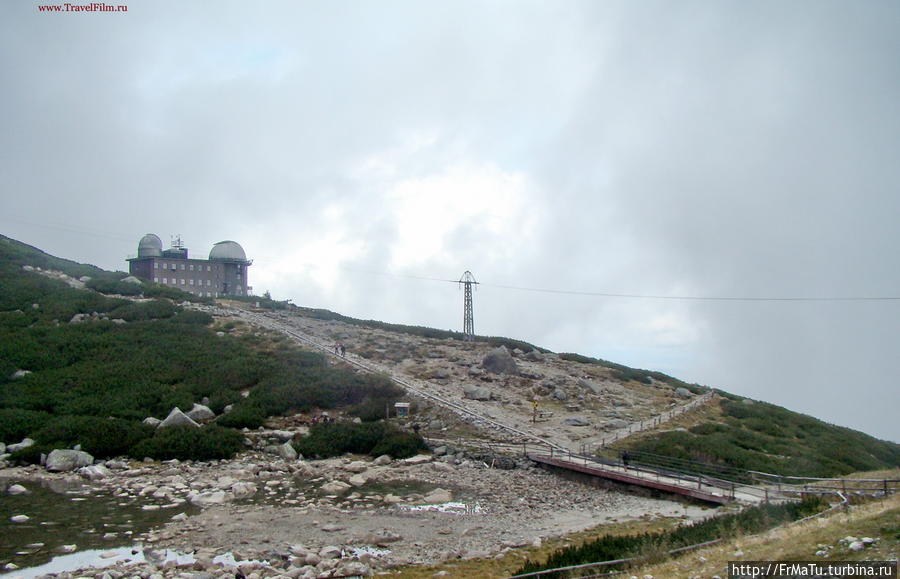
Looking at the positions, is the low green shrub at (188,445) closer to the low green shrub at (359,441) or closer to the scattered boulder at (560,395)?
the low green shrub at (359,441)

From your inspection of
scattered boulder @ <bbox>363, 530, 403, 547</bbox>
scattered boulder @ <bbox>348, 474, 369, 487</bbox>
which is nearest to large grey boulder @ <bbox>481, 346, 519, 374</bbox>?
scattered boulder @ <bbox>348, 474, 369, 487</bbox>

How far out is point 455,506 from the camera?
830 inches

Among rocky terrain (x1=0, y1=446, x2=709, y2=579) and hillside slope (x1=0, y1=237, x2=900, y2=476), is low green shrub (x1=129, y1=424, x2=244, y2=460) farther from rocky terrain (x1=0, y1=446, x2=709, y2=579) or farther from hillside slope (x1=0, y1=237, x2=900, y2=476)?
hillside slope (x1=0, y1=237, x2=900, y2=476)

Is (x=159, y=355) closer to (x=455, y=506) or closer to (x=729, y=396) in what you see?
(x=455, y=506)

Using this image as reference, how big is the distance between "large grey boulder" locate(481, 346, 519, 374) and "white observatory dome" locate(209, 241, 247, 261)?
5655 cm

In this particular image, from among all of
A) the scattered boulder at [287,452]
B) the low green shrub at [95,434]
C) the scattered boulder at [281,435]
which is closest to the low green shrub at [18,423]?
the low green shrub at [95,434]

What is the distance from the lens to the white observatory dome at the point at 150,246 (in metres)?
86.8

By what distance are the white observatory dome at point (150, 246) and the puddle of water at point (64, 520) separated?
2749 inches

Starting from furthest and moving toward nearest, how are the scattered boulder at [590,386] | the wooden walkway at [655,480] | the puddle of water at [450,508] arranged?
the scattered boulder at [590,386]
the wooden walkway at [655,480]
the puddle of water at [450,508]

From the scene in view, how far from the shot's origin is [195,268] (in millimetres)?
87438

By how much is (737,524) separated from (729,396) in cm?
4479

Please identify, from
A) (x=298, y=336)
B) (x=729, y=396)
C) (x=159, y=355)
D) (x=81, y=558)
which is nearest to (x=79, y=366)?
(x=159, y=355)

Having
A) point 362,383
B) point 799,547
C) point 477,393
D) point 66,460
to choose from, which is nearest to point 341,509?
point 66,460

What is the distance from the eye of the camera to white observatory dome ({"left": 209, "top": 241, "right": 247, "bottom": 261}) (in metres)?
91.3
